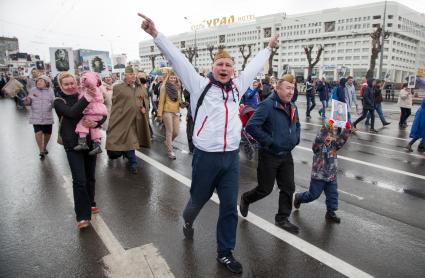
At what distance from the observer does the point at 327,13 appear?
125 m

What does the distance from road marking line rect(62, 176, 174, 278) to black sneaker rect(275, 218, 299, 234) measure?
1.54m

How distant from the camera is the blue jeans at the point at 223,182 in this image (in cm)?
308

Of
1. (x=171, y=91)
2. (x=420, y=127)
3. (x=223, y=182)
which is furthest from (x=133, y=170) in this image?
(x=420, y=127)

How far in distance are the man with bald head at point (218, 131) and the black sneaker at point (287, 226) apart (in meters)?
1.06

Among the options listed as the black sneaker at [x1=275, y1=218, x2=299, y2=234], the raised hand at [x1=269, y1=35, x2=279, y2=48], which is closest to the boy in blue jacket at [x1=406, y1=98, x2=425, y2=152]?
the black sneaker at [x1=275, y1=218, x2=299, y2=234]

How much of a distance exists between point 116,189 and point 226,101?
315cm

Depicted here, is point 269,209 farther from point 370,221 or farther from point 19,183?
point 19,183

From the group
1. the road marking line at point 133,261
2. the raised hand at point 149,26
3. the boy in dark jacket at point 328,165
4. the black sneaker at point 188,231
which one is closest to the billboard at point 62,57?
the road marking line at point 133,261

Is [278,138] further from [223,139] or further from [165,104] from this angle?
[165,104]

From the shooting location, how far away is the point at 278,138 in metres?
3.77

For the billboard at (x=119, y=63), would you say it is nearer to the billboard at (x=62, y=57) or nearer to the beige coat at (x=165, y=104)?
the billboard at (x=62, y=57)

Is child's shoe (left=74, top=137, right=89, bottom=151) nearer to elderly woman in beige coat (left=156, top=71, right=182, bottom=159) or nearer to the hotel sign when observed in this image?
elderly woman in beige coat (left=156, top=71, right=182, bottom=159)

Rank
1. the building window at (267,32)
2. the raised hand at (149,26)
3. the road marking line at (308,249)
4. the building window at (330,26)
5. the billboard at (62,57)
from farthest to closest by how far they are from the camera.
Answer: the building window at (267,32), the building window at (330,26), the billboard at (62,57), the road marking line at (308,249), the raised hand at (149,26)

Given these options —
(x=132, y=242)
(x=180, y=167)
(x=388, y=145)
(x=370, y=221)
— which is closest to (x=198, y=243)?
(x=132, y=242)
